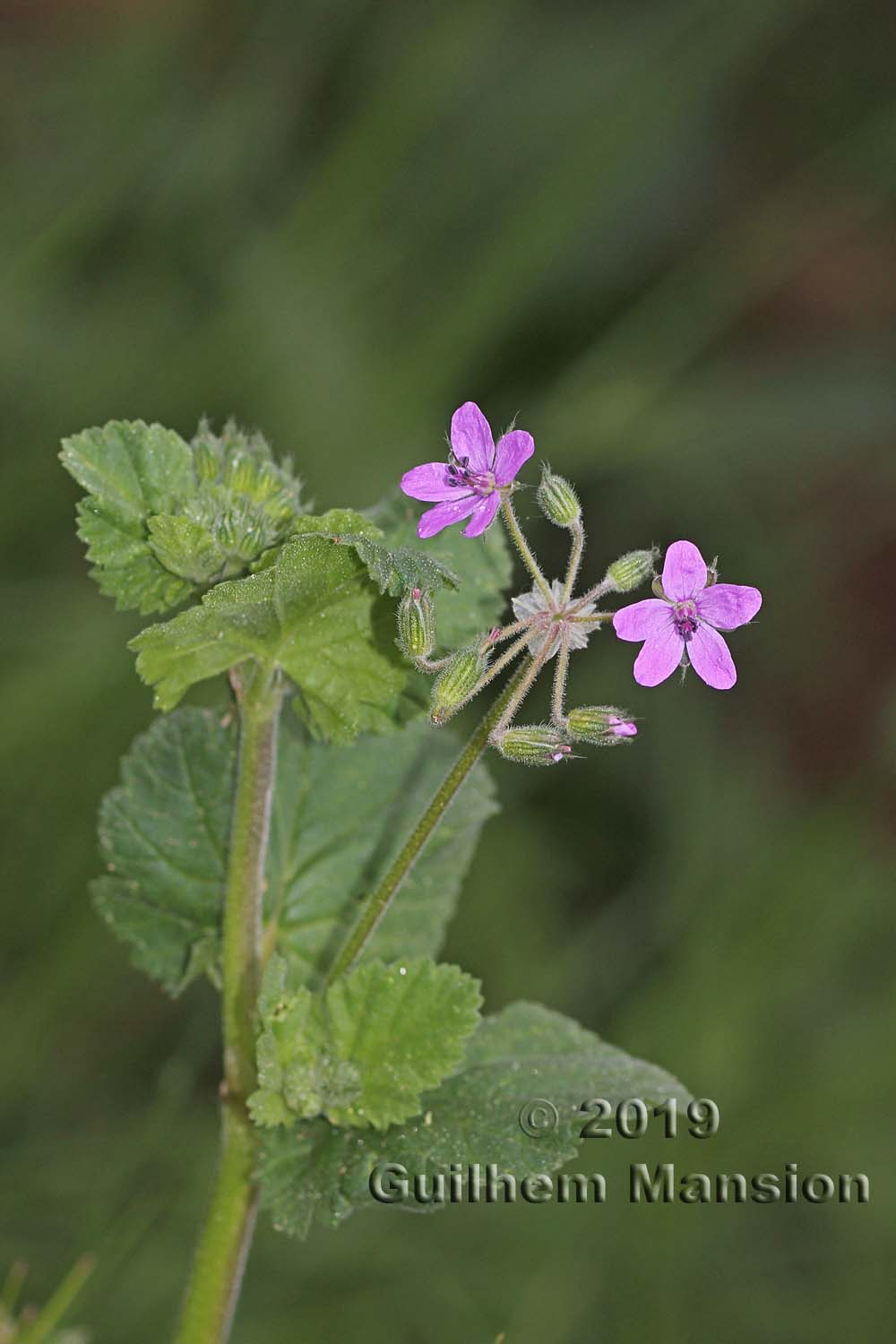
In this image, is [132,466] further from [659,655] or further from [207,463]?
[659,655]

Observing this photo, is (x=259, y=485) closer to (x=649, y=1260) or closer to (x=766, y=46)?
(x=649, y=1260)

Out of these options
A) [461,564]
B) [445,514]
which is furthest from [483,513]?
[461,564]

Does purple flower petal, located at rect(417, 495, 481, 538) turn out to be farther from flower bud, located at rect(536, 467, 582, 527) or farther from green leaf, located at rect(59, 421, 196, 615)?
green leaf, located at rect(59, 421, 196, 615)

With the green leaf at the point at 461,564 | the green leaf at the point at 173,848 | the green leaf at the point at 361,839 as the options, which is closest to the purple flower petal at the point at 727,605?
the green leaf at the point at 461,564

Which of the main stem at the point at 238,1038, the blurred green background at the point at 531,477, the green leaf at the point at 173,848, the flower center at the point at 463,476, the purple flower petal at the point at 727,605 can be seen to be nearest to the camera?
the purple flower petal at the point at 727,605

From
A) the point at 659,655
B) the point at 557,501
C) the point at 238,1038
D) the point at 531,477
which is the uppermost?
the point at 531,477

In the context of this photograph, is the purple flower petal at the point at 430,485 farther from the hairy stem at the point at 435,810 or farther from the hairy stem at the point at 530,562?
the hairy stem at the point at 435,810

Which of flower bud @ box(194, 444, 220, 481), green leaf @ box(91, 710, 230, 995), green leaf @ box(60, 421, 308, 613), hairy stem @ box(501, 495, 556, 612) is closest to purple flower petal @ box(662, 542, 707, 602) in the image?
hairy stem @ box(501, 495, 556, 612)
